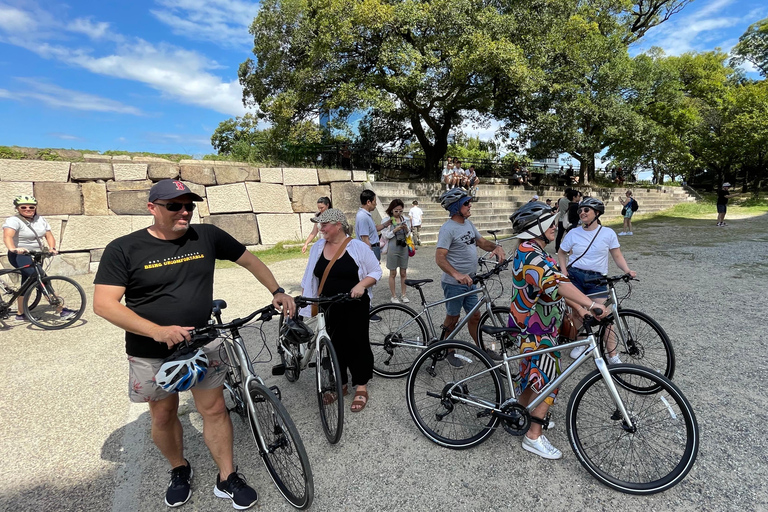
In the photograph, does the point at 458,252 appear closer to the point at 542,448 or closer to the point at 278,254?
the point at 542,448

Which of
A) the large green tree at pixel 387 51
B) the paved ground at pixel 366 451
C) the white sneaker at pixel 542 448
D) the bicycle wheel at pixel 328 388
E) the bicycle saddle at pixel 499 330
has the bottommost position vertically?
the paved ground at pixel 366 451

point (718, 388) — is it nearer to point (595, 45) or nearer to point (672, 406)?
point (672, 406)

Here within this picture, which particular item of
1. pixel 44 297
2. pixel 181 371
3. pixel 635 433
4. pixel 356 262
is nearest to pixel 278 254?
pixel 44 297

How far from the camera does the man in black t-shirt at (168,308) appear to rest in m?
1.90

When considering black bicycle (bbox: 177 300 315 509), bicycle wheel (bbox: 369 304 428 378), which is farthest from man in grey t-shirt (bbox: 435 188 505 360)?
black bicycle (bbox: 177 300 315 509)

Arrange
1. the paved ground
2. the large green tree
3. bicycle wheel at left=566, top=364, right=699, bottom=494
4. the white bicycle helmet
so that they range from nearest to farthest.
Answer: the white bicycle helmet → bicycle wheel at left=566, top=364, right=699, bottom=494 → the paved ground → the large green tree

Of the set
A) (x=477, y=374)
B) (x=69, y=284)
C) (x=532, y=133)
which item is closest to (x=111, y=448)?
(x=477, y=374)

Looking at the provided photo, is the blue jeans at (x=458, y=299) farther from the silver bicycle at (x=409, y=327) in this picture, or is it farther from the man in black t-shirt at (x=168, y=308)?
the man in black t-shirt at (x=168, y=308)

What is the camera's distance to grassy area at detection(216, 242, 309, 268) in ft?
33.0

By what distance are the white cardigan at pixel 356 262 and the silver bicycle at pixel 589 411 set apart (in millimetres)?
846

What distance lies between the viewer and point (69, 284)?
218 inches

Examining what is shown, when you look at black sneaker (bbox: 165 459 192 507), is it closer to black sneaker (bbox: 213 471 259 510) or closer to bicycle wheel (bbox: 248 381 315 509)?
black sneaker (bbox: 213 471 259 510)

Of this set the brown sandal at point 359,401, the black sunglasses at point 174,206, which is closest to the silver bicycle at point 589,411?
the brown sandal at point 359,401

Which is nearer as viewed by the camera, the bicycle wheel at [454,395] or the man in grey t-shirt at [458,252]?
the bicycle wheel at [454,395]
